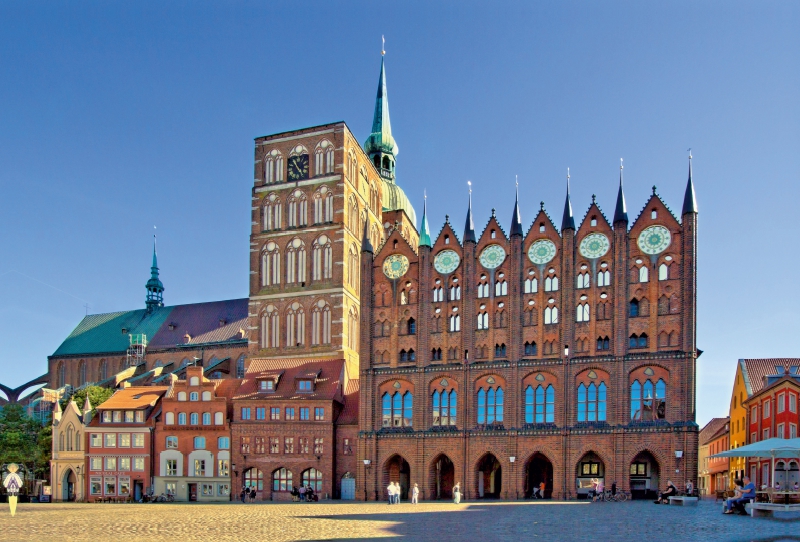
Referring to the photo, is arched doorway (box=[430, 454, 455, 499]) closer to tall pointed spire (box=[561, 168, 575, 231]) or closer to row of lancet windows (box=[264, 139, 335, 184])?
tall pointed spire (box=[561, 168, 575, 231])

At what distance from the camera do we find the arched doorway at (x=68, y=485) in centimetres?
7719

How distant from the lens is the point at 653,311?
6081cm

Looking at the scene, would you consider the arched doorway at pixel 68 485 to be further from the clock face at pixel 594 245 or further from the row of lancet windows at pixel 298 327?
the clock face at pixel 594 245

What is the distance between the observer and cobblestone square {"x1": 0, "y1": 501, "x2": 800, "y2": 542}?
28.9 meters

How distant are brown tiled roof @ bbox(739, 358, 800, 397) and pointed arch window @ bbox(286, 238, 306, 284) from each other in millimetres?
41543

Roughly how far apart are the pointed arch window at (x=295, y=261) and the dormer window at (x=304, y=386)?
55.4 ft

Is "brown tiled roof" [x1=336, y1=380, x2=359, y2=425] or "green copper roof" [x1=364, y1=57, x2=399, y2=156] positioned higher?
"green copper roof" [x1=364, y1=57, x2=399, y2=156]

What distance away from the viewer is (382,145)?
364 ft

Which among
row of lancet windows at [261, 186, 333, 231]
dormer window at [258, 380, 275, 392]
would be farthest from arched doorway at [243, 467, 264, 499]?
row of lancet windows at [261, 186, 333, 231]

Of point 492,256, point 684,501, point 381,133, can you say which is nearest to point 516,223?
point 492,256

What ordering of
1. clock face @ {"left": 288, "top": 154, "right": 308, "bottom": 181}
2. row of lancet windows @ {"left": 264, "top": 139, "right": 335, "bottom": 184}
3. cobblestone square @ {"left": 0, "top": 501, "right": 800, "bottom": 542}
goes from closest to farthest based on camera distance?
cobblestone square @ {"left": 0, "top": 501, "right": 800, "bottom": 542} < row of lancet windows @ {"left": 264, "top": 139, "right": 335, "bottom": 184} < clock face @ {"left": 288, "top": 154, "right": 308, "bottom": 181}

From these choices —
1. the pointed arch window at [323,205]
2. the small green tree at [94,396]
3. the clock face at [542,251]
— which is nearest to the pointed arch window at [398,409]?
the clock face at [542,251]

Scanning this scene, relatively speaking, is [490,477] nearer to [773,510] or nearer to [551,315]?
[551,315]

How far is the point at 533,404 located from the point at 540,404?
0.51 meters
